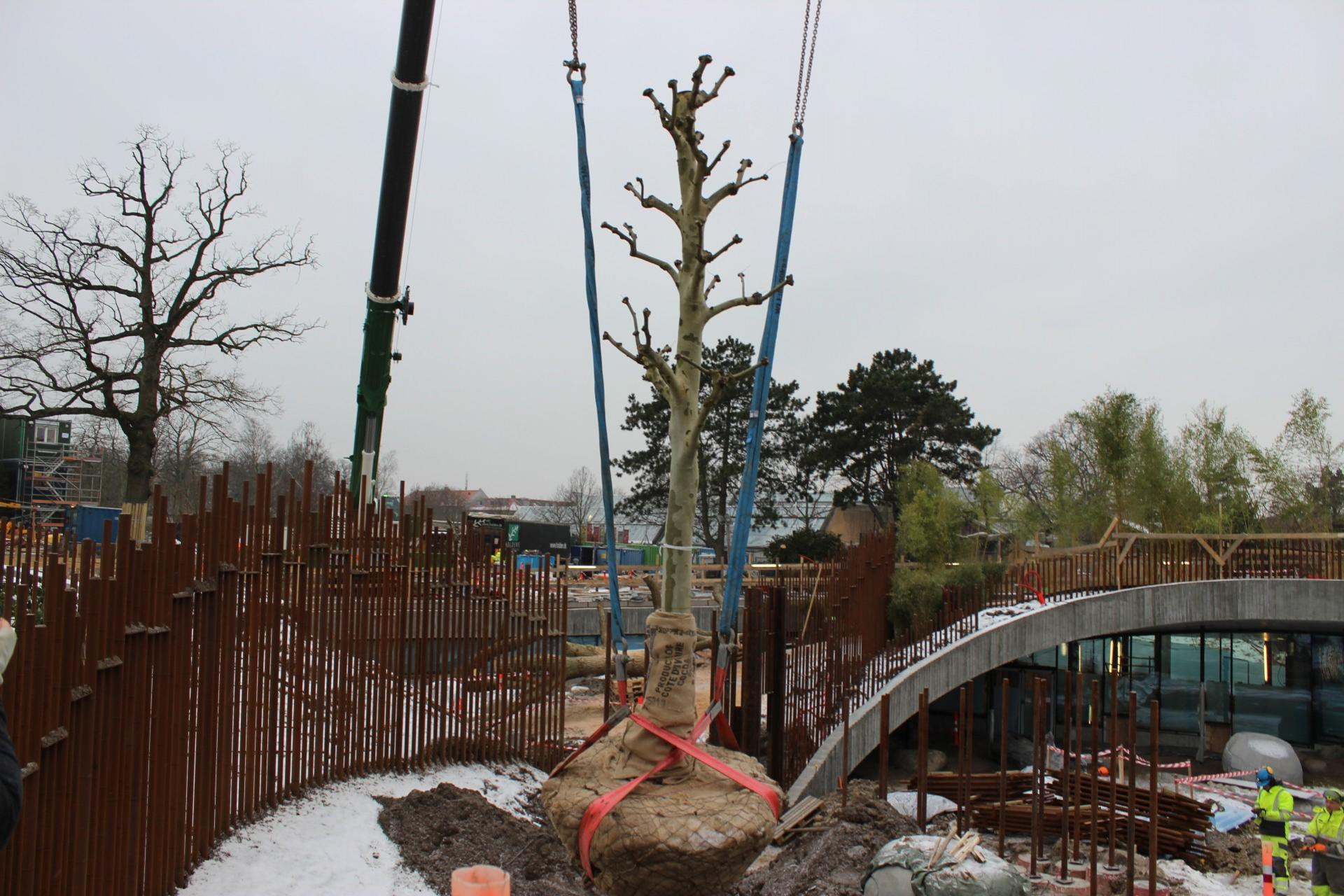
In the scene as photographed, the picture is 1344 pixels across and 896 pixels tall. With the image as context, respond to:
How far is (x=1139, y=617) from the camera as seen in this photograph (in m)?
18.7

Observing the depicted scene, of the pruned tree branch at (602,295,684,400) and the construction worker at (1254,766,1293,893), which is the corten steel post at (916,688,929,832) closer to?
the construction worker at (1254,766,1293,893)

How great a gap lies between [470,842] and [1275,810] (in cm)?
780

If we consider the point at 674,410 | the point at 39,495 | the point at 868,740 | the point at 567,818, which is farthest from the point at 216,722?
the point at 39,495

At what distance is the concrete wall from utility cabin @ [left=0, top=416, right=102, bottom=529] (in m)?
23.1

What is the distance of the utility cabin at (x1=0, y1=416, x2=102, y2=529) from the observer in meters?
28.5

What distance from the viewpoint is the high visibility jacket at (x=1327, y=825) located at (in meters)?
9.98

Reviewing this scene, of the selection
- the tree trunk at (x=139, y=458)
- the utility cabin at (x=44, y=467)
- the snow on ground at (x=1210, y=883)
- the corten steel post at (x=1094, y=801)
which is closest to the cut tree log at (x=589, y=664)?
the snow on ground at (x=1210, y=883)

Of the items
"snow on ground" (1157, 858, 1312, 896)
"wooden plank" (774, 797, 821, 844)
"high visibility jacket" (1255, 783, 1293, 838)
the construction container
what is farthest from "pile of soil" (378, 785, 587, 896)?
the construction container

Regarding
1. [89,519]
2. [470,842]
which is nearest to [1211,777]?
[470,842]

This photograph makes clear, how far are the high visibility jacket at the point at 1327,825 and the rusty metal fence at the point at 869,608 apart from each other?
15.8ft

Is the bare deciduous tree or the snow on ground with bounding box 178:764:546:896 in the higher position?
the bare deciduous tree

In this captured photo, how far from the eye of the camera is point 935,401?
37438 millimetres

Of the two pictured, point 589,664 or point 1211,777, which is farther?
point 589,664

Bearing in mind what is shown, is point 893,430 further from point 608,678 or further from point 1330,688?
point 608,678
